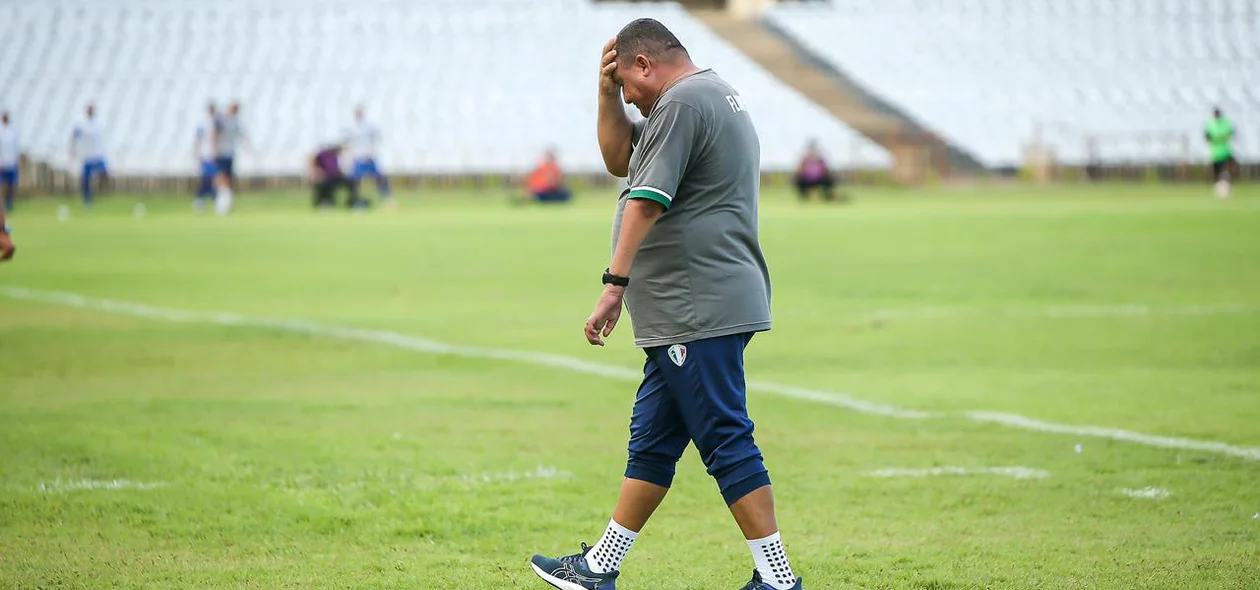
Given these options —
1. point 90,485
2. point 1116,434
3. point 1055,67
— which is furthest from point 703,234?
point 1055,67

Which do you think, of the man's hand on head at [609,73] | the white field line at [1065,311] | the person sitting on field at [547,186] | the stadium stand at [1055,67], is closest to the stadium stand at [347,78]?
the stadium stand at [1055,67]

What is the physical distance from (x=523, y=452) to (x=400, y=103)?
45979 millimetres

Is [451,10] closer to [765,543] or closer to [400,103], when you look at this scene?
[400,103]

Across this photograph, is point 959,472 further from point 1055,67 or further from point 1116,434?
point 1055,67

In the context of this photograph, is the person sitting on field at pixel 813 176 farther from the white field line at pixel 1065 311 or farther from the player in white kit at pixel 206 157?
the white field line at pixel 1065 311

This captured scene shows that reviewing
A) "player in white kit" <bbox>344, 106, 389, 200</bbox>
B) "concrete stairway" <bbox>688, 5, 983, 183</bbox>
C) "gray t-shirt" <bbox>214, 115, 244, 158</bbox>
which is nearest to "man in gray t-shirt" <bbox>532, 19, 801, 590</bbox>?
"gray t-shirt" <bbox>214, 115, 244, 158</bbox>

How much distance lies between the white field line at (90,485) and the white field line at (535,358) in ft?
13.2

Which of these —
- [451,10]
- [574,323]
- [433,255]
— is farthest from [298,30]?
[574,323]

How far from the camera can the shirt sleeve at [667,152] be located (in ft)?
16.3

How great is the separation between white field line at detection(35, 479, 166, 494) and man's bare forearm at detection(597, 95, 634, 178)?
2.89 meters

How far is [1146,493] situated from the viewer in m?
6.98

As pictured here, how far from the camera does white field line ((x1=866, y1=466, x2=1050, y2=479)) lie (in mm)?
7477

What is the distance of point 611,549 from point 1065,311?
32.1ft

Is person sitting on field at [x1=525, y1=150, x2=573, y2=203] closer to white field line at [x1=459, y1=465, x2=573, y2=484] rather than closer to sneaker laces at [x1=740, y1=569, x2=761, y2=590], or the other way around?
white field line at [x1=459, y1=465, x2=573, y2=484]
